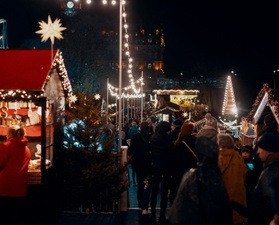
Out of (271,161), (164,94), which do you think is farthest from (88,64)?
(271,161)

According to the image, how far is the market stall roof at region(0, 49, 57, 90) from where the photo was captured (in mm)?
8008

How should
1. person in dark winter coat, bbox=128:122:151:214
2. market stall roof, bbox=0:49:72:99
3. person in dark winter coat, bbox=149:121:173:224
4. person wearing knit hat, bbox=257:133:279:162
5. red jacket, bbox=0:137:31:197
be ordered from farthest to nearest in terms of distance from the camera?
person in dark winter coat, bbox=128:122:151:214, person in dark winter coat, bbox=149:121:173:224, market stall roof, bbox=0:49:72:99, red jacket, bbox=0:137:31:197, person wearing knit hat, bbox=257:133:279:162

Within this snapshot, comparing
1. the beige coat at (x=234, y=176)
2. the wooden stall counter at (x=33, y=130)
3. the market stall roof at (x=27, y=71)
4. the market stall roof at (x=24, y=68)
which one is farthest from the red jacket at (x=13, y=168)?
the beige coat at (x=234, y=176)

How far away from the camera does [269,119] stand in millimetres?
9641

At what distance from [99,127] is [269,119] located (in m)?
3.52

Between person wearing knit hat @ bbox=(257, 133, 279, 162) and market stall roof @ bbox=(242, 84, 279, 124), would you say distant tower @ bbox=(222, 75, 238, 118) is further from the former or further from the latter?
person wearing knit hat @ bbox=(257, 133, 279, 162)

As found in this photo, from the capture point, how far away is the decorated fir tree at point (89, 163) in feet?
30.5

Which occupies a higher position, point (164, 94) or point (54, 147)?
point (164, 94)

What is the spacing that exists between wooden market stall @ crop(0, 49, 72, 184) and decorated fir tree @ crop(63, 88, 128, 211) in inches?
14.1

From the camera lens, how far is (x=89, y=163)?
935 centimetres

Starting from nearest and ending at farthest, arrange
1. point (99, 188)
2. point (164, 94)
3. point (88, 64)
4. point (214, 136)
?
point (214, 136)
point (99, 188)
point (164, 94)
point (88, 64)

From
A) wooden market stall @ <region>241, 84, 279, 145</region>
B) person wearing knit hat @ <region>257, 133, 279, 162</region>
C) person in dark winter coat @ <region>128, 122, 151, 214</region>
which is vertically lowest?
person in dark winter coat @ <region>128, 122, 151, 214</region>

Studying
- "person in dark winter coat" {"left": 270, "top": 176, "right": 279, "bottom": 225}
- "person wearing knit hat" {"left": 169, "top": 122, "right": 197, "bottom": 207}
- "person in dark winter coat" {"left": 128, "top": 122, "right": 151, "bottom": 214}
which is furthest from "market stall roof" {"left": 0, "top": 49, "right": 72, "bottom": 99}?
"person in dark winter coat" {"left": 270, "top": 176, "right": 279, "bottom": 225}

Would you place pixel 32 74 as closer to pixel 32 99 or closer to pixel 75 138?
pixel 32 99
